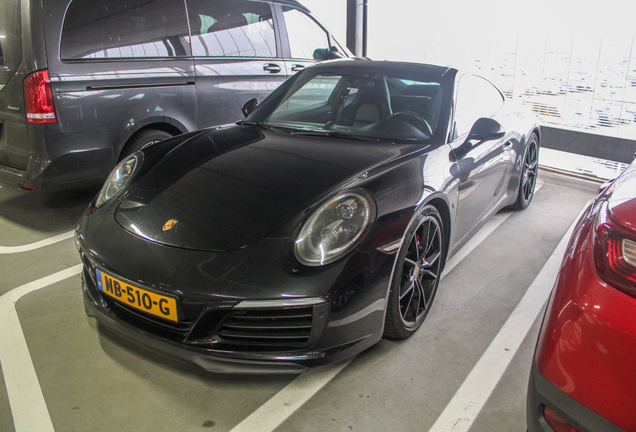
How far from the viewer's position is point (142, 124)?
3336 millimetres

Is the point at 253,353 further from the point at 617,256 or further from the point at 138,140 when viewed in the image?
the point at 138,140

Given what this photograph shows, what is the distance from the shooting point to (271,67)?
427cm

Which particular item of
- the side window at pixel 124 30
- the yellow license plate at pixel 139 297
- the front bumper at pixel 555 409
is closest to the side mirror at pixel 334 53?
the side window at pixel 124 30

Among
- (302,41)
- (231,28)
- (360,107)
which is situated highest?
(231,28)

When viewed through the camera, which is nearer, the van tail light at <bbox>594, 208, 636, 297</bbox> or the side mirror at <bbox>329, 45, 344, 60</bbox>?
the van tail light at <bbox>594, 208, 636, 297</bbox>

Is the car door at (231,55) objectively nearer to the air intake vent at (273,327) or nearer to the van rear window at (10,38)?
the van rear window at (10,38)

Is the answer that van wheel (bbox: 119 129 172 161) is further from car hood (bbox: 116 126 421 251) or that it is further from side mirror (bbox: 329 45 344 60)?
side mirror (bbox: 329 45 344 60)

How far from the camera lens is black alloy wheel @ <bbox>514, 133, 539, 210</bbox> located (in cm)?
354

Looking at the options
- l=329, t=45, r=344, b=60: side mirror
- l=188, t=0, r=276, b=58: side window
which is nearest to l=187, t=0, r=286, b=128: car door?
l=188, t=0, r=276, b=58: side window

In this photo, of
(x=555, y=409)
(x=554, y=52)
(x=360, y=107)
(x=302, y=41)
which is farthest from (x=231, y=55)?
(x=555, y=409)

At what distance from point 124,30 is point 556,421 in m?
3.30

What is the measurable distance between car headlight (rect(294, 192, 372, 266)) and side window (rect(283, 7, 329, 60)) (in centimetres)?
307

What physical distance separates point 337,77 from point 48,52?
1.73 m

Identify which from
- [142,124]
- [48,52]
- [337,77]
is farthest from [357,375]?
[48,52]
